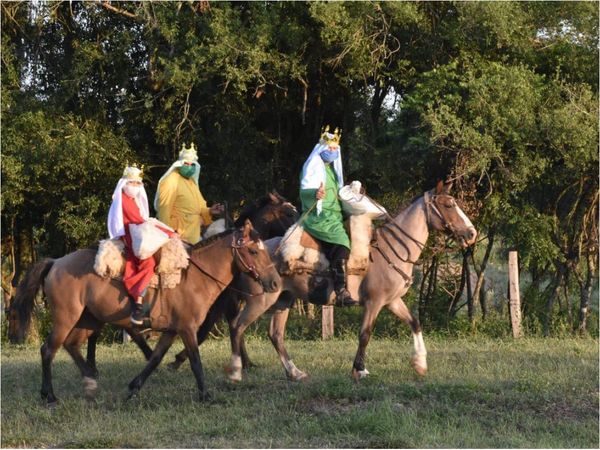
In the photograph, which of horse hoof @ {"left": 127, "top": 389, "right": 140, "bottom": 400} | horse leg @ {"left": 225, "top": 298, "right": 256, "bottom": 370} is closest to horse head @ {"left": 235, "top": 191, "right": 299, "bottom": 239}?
horse leg @ {"left": 225, "top": 298, "right": 256, "bottom": 370}

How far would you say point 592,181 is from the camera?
1672 centimetres

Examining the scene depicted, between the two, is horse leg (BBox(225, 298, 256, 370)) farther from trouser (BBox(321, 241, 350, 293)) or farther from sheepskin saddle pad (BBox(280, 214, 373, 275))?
trouser (BBox(321, 241, 350, 293))

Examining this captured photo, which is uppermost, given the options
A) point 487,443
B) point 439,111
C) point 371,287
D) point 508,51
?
point 508,51

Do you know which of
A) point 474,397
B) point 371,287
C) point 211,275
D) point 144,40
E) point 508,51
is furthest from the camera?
point 144,40

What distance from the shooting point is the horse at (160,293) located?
10219 mm

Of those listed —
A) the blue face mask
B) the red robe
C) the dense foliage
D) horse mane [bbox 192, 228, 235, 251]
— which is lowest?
the red robe

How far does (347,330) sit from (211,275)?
740cm

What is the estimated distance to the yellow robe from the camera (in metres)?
11.8

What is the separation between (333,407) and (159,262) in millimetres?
2494

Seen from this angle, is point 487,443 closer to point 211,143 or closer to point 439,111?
point 439,111

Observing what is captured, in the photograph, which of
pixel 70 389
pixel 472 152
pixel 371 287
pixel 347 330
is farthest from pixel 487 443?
pixel 347 330

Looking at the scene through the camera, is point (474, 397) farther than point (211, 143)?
No

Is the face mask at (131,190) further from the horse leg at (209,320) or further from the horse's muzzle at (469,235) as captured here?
the horse's muzzle at (469,235)

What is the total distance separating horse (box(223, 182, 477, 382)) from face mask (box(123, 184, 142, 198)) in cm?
182
